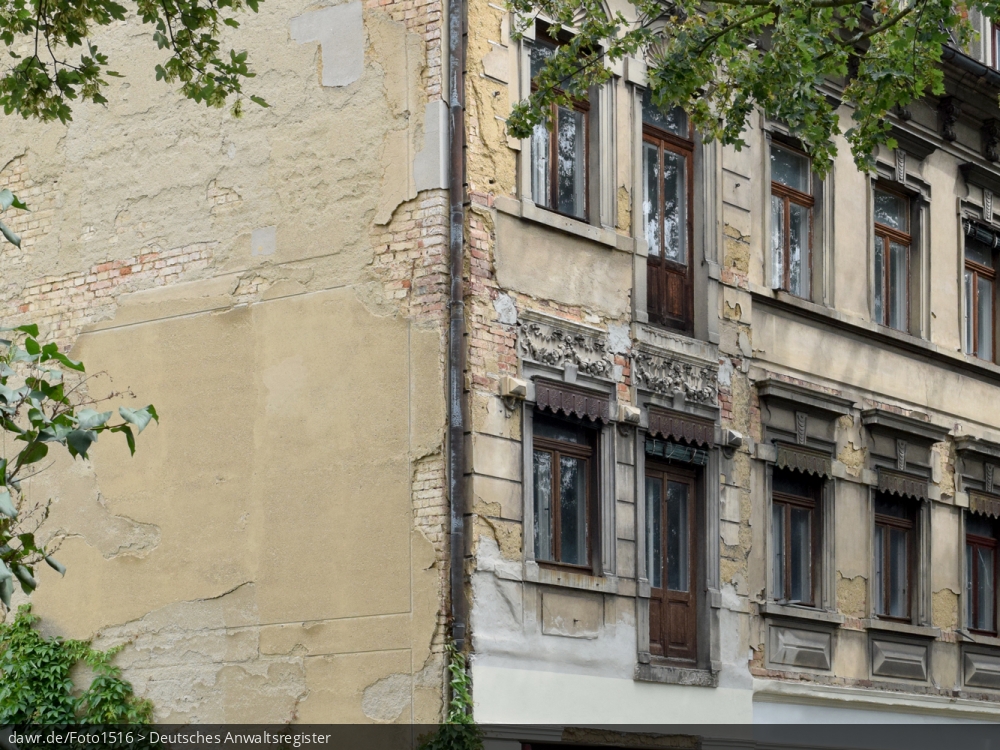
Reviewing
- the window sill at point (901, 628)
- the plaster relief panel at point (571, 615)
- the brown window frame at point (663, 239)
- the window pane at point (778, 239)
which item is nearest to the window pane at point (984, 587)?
the window sill at point (901, 628)

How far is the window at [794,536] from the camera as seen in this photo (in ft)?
59.7

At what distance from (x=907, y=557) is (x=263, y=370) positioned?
8409 mm

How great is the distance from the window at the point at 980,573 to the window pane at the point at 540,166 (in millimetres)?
8218

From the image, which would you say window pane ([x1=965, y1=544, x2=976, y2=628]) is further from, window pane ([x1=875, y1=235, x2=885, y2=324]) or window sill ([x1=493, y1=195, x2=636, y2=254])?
window sill ([x1=493, y1=195, x2=636, y2=254])

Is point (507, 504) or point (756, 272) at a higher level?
point (756, 272)

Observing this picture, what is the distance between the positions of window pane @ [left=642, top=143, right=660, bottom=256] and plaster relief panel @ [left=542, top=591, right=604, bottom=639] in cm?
362

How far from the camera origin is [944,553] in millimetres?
20500

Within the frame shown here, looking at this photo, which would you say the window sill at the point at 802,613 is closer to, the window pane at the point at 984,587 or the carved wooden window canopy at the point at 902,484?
the carved wooden window canopy at the point at 902,484

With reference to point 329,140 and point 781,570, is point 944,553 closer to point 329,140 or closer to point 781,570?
point 781,570

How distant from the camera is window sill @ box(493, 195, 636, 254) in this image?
15094 mm

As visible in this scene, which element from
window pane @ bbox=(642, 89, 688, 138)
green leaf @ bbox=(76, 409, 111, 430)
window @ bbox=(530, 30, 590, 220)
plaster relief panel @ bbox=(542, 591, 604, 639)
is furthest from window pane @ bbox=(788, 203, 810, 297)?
green leaf @ bbox=(76, 409, 111, 430)

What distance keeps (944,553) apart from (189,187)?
976 cm

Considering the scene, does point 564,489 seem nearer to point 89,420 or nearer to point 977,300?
point 89,420

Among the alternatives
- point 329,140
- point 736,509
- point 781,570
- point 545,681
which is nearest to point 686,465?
point 736,509
